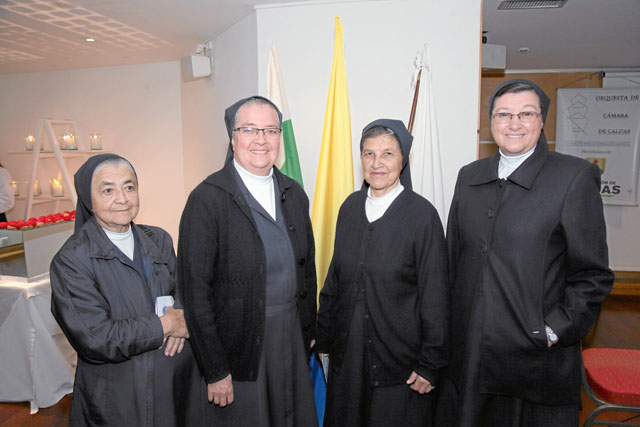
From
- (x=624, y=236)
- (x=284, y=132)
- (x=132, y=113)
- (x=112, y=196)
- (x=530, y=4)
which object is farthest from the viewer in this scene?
(x=624, y=236)

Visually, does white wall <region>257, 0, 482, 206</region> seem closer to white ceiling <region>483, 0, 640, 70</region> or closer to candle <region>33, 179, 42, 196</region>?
white ceiling <region>483, 0, 640, 70</region>

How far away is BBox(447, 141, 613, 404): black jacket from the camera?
1.39 m

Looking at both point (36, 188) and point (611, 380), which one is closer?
point (611, 380)

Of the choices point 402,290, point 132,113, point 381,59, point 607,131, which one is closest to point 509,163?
point 402,290

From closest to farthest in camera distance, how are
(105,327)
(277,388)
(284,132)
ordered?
(105,327), (277,388), (284,132)

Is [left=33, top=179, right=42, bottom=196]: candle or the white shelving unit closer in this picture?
the white shelving unit

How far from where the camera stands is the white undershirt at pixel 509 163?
1.54 m

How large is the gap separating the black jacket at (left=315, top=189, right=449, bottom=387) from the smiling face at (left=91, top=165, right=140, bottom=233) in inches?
35.1

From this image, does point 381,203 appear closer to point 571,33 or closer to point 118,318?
point 118,318

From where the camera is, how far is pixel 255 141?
1588 mm

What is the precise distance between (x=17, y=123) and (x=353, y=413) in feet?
19.1

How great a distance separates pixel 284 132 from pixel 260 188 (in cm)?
100

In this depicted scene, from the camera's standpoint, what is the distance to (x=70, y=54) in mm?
4293

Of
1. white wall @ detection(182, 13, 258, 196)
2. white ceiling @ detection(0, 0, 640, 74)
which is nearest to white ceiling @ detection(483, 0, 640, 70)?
white ceiling @ detection(0, 0, 640, 74)
